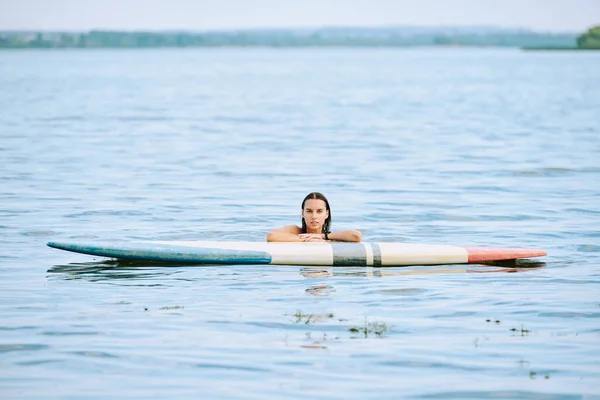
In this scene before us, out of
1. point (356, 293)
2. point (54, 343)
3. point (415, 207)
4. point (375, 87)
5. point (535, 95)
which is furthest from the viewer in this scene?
point (375, 87)

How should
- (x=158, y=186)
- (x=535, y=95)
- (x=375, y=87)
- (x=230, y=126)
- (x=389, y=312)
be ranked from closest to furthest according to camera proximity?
(x=389, y=312), (x=158, y=186), (x=230, y=126), (x=535, y=95), (x=375, y=87)

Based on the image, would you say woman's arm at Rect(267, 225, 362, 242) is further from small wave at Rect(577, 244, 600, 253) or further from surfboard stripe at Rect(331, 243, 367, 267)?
small wave at Rect(577, 244, 600, 253)

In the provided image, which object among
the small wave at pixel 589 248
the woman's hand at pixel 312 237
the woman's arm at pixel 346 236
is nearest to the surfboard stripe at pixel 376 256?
the woman's arm at pixel 346 236

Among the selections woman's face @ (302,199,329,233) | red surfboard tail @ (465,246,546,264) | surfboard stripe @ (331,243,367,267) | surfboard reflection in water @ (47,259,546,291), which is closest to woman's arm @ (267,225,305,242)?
woman's face @ (302,199,329,233)

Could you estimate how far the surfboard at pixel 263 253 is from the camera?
1370cm

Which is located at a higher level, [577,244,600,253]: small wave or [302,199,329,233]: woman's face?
[302,199,329,233]: woman's face

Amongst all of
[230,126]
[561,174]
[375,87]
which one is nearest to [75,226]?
[561,174]

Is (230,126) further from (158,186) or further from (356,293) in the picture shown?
(356,293)

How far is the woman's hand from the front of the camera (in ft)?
46.7

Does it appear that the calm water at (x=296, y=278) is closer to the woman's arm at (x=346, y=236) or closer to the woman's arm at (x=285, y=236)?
the woman's arm at (x=285, y=236)

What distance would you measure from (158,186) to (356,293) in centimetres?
1276

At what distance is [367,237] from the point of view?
56.7 feet

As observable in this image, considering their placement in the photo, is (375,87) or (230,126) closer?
(230,126)

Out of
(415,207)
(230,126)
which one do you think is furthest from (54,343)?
(230,126)
